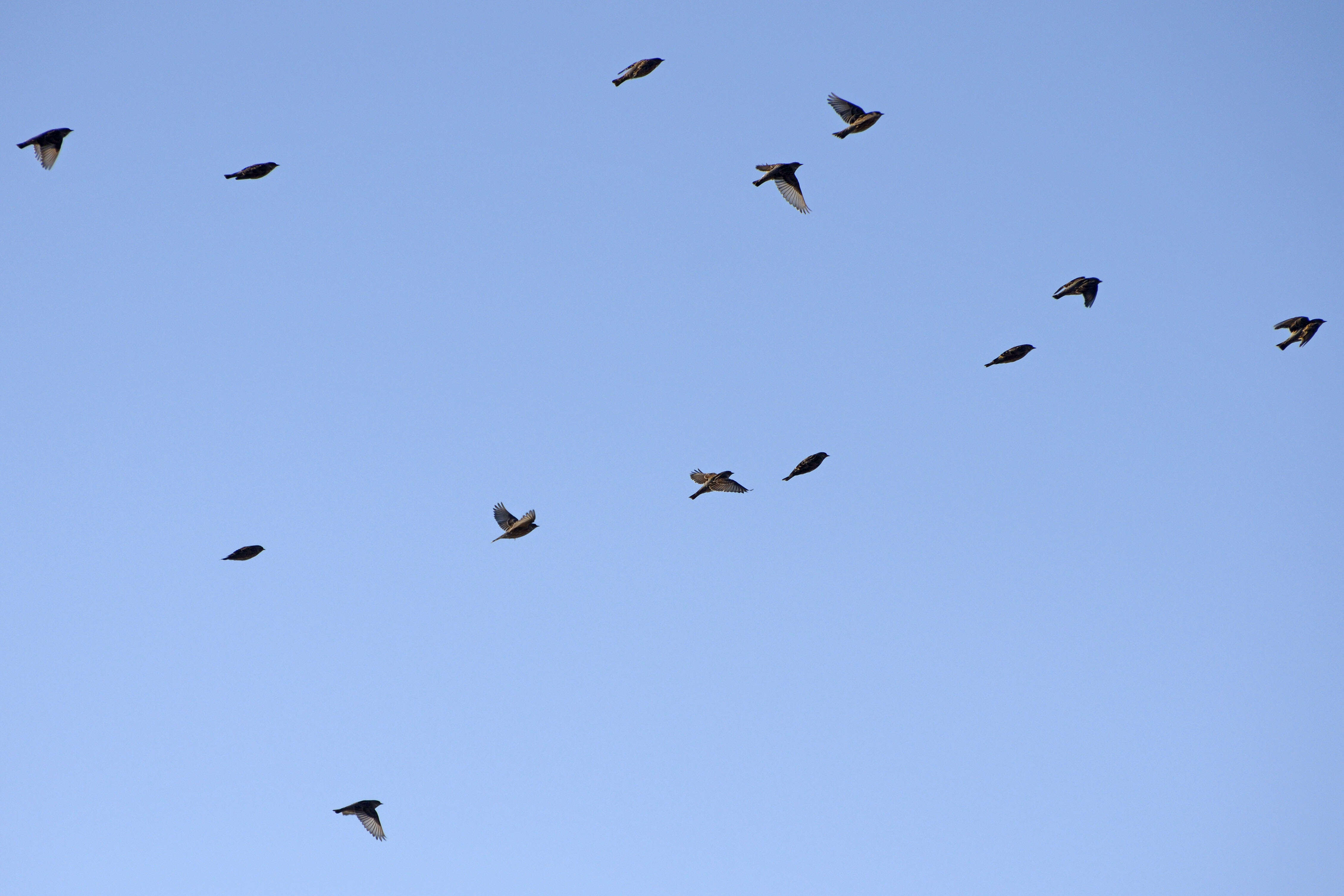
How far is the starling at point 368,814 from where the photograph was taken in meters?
49.0

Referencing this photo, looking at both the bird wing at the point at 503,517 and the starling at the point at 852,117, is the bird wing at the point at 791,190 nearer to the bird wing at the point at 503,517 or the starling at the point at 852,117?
the starling at the point at 852,117

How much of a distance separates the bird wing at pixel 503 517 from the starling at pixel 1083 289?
21195mm

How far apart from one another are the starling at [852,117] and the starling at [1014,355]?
917 centimetres

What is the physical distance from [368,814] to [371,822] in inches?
11.9

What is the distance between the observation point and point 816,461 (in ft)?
145

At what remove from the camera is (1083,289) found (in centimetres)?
5062

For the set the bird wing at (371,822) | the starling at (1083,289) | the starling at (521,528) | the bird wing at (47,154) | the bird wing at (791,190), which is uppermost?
the bird wing at (47,154)

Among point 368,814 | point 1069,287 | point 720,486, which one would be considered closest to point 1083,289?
point 1069,287

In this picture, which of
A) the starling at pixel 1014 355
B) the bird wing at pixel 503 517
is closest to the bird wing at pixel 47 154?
the bird wing at pixel 503 517

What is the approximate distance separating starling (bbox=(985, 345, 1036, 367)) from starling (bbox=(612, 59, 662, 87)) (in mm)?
15186

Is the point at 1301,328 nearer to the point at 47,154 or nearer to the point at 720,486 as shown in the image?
the point at 720,486

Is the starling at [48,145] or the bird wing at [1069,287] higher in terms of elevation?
the starling at [48,145]

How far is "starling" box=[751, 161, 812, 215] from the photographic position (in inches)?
1852

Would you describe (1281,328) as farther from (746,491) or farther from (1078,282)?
(746,491)
